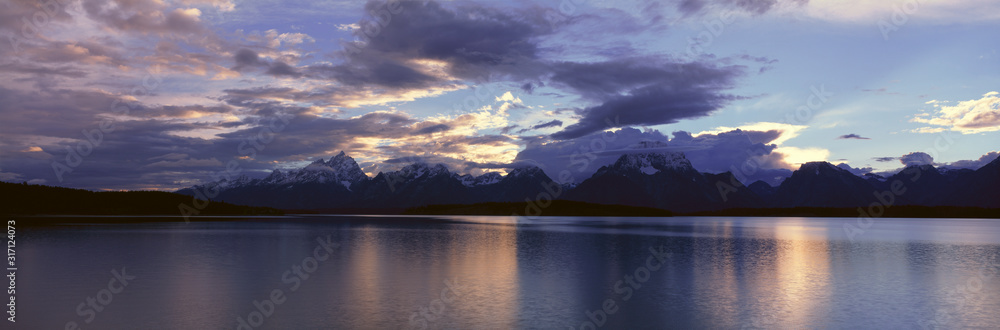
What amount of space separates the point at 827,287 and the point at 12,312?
172 ft

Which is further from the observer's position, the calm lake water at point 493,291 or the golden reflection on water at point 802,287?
the golden reflection on water at point 802,287

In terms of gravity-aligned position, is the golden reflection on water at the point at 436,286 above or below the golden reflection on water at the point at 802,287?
above

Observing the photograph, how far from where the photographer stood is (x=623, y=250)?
82.0 m

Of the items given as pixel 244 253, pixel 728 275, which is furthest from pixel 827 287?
pixel 244 253

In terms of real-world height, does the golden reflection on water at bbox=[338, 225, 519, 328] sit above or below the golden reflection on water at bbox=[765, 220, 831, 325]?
above

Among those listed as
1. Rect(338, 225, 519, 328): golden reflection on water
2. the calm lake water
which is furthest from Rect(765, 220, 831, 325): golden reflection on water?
Rect(338, 225, 519, 328): golden reflection on water

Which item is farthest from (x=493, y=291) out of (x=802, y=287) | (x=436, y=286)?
(x=802, y=287)

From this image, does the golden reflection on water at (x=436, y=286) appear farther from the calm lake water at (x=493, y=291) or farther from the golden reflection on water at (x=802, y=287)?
the golden reflection on water at (x=802, y=287)

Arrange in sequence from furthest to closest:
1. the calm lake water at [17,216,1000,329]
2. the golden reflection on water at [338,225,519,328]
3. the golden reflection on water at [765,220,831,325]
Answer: the golden reflection on water at [765,220,831,325], the golden reflection on water at [338,225,519,328], the calm lake water at [17,216,1000,329]

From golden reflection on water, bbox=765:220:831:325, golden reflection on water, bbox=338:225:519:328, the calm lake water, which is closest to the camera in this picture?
the calm lake water

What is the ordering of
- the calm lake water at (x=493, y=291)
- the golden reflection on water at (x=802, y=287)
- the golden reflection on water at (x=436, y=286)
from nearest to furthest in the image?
the calm lake water at (x=493, y=291), the golden reflection on water at (x=436, y=286), the golden reflection on water at (x=802, y=287)

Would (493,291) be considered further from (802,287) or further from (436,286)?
(802,287)

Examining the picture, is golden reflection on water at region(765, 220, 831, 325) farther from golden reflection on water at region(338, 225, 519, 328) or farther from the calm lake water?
golden reflection on water at region(338, 225, 519, 328)

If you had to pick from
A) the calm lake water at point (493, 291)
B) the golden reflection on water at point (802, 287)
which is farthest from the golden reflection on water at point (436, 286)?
the golden reflection on water at point (802, 287)
